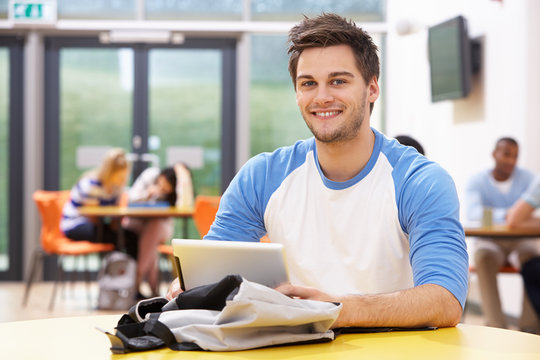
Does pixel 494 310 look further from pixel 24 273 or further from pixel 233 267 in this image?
pixel 24 273

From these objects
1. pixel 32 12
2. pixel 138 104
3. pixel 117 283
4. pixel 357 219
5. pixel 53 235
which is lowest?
pixel 117 283

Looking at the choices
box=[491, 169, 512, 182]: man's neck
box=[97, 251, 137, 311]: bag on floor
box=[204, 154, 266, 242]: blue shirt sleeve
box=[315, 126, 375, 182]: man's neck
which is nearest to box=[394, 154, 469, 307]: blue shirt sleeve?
box=[315, 126, 375, 182]: man's neck

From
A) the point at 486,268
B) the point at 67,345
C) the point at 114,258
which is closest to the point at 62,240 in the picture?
the point at 114,258

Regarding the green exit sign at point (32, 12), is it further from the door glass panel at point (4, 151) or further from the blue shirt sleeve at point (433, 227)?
the blue shirt sleeve at point (433, 227)

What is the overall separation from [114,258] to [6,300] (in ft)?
4.08

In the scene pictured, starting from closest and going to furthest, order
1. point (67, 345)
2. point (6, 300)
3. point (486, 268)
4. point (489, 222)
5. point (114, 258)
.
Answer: point (67, 345) → point (489, 222) → point (486, 268) → point (114, 258) → point (6, 300)

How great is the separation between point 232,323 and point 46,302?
19.0ft

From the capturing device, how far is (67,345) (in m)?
1.31

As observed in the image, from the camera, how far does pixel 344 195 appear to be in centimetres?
182

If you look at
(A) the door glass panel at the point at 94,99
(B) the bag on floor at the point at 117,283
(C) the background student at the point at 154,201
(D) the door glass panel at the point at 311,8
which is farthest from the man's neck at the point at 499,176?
(A) the door glass panel at the point at 94,99

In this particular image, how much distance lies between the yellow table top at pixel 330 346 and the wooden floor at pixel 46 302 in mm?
4165

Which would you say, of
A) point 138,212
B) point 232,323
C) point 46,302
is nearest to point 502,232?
point 138,212

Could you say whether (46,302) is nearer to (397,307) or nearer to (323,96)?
(323,96)

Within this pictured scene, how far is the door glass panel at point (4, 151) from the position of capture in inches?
325
